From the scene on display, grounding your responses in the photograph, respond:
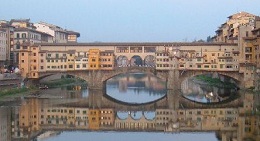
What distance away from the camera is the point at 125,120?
2753cm

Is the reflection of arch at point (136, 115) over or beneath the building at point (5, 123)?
beneath

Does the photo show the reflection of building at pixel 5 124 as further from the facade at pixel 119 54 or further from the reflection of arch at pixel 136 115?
the facade at pixel 119 54

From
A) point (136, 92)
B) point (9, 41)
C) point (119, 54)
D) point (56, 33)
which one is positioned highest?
point (56, 33)

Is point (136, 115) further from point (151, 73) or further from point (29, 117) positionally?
point (151, 73)

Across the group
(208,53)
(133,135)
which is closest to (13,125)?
(133,135)

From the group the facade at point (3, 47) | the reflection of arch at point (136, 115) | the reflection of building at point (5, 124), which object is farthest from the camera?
the facade at point (3, 47)

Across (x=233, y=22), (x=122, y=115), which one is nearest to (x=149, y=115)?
(x=122, y=115)

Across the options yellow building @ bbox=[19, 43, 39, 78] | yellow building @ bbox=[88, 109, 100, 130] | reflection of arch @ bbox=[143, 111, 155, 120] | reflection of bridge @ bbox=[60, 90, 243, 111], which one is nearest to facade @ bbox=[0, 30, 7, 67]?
yellow building @ bbox=[19, 43, 39, 78]

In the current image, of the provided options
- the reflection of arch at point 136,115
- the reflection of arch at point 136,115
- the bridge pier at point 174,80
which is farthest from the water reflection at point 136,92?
the reflection of arch at point 136,115

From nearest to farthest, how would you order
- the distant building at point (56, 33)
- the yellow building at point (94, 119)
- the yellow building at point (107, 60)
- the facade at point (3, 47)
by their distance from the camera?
the yellow building at point (94, 119) → the yellow building at point (107, 60) → the facade at point (3, 47) → the distant building at point (56, 33)

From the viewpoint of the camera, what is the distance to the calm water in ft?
70.6

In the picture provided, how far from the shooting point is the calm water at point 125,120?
70.6ft

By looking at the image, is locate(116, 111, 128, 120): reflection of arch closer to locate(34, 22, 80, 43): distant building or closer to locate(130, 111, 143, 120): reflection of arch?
locate(130, 111, 143, 120): reflection of arch

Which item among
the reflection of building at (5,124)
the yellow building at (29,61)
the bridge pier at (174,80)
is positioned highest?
the yellow building at (29,61)
